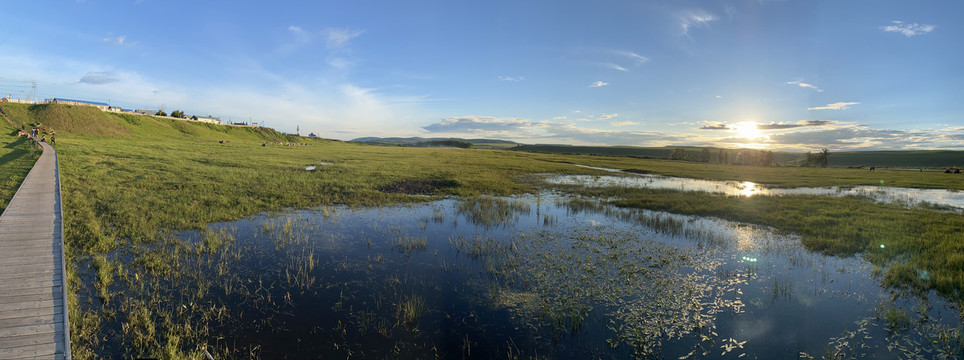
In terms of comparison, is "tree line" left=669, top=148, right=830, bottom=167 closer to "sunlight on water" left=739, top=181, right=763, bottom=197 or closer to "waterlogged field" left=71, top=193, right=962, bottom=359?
"sunlight on water" left=739, top=181, right=763, bottom=197

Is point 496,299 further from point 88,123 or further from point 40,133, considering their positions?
point 88,123

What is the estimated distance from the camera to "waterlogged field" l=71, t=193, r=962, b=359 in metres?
8.87

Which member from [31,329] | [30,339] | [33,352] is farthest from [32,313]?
[33,352]

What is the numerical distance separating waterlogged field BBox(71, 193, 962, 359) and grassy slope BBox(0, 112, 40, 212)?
16.4m

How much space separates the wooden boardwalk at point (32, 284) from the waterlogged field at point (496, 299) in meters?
0.91

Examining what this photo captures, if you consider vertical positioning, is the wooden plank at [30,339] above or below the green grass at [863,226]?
below

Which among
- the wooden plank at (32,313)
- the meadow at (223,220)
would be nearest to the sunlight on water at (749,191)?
the meadow at (223,220)

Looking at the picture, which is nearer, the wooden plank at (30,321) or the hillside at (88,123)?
the wooden plank at (30,321)

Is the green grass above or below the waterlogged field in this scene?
above

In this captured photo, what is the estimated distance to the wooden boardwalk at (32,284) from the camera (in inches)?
293

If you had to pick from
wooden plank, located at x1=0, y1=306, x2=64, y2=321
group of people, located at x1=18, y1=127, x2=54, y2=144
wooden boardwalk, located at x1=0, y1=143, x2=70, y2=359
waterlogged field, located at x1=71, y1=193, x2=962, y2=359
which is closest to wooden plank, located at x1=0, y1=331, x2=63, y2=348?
wooden boardwalk, located at x1=0, y1=143, x2=70, y2=359

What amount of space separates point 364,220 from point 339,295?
33.6 feet

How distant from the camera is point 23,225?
15.0m

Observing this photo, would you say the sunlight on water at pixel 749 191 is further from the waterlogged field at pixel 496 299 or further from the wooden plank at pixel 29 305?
the wooden plank at pixel 29 305
